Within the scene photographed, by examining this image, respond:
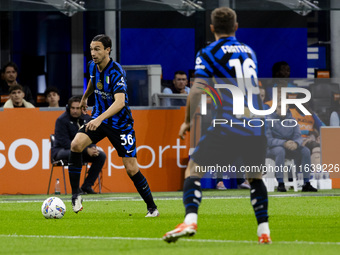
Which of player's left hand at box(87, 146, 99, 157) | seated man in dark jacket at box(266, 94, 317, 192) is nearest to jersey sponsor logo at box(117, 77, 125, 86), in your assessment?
player's left hand at box(87, 146, 99, 157)

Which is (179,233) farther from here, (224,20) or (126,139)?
(126,139)

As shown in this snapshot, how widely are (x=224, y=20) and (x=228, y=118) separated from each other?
787mm

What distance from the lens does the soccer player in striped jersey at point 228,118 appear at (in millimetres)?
7090

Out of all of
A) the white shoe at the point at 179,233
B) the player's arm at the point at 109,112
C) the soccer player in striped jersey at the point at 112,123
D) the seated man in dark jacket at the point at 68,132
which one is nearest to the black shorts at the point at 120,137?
the soccer player in striped jersey at the point at 112,123

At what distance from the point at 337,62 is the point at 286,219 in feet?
46.2

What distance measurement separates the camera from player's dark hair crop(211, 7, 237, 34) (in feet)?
23.6

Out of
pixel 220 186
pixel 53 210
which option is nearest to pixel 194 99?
pixel 53 210

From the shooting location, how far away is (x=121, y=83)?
10578 mm

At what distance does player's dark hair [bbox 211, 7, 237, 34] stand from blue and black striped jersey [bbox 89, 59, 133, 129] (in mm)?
3424

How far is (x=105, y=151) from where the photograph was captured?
1694cm

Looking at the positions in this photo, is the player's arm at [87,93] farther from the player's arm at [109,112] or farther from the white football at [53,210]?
the white football at [53,210]

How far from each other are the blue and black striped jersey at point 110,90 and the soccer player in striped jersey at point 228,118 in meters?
3.47

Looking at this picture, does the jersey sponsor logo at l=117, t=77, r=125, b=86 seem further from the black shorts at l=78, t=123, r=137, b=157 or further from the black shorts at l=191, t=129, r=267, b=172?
the black shorts at l=191, t=129, r=267, b=172

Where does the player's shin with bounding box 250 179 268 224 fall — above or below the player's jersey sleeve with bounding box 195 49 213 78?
below
